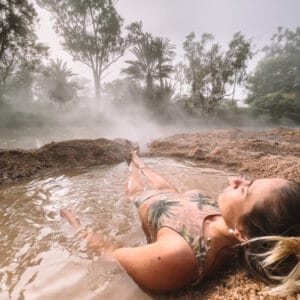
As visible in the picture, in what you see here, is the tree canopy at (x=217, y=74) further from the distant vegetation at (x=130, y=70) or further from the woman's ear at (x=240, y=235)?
the woman's ear at (x=240, y=235)

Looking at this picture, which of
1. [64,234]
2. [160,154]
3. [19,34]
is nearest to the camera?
[64,234]

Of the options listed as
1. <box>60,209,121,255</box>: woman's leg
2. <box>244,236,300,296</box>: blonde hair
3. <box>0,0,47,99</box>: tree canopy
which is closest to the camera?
<box>244,236,300,296</box>: blonde hair

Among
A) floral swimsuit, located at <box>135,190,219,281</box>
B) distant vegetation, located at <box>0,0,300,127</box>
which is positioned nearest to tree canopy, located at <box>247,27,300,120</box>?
distant vegetation, located at <box>0,0,300,127</box>

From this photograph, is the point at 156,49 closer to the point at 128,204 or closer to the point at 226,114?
the point at 226,114

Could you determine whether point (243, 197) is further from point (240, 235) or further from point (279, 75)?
point (279, 75)

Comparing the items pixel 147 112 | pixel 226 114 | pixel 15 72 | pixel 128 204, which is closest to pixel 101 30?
pixel 147 112

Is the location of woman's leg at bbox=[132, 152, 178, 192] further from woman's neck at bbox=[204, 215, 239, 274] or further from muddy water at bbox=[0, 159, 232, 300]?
woman's neck at bbox=[204, 215, 239, 274]

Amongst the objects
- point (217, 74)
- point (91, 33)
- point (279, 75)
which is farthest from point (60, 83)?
point (279, 75)

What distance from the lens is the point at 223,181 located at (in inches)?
125

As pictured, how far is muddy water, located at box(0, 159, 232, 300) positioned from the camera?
118cm

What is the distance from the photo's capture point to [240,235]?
105 centimetres

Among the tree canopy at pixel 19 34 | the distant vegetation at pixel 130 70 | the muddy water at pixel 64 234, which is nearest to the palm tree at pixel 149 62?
the distant vegetation at pixel 130 70

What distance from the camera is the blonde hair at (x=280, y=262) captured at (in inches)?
33.2

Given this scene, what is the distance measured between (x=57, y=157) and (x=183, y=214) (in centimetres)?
344
